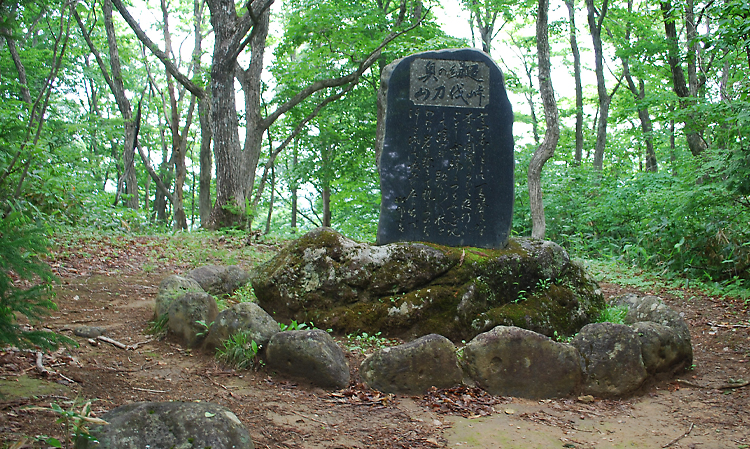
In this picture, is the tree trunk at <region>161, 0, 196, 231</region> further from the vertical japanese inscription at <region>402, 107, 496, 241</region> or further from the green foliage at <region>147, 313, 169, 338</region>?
the vertical japanese inscription at <region>402, 107, 496, 241</region>

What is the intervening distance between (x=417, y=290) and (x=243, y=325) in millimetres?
1938

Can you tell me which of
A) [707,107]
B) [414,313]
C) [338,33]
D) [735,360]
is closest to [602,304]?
[735,360]

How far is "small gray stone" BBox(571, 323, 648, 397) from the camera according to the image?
3.94 metres

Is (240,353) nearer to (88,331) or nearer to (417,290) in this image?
(88,331)

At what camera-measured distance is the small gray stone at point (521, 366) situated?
152 inches

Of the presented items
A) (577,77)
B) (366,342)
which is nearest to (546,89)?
(577,77)

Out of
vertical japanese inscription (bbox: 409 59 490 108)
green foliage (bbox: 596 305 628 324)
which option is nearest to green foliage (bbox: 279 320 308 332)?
vertical japanese inscription (bbox: 409 59 490 108)

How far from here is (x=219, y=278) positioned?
20.7 ft

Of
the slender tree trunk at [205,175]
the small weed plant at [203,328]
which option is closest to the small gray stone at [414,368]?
the small weed plant at [203,328]

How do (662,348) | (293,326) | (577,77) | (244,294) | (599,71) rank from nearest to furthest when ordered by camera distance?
(662,348), (293,326), (244,294), (599,71), (577,77)

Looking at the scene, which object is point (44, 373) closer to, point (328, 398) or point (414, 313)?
point (328, 398)

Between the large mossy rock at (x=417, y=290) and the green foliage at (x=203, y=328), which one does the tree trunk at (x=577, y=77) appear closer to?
the large mossy rock at (x=417, y=290)

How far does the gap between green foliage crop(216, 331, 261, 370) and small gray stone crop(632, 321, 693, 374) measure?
3.11 m

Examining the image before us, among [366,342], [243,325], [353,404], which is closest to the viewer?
[353,404]
